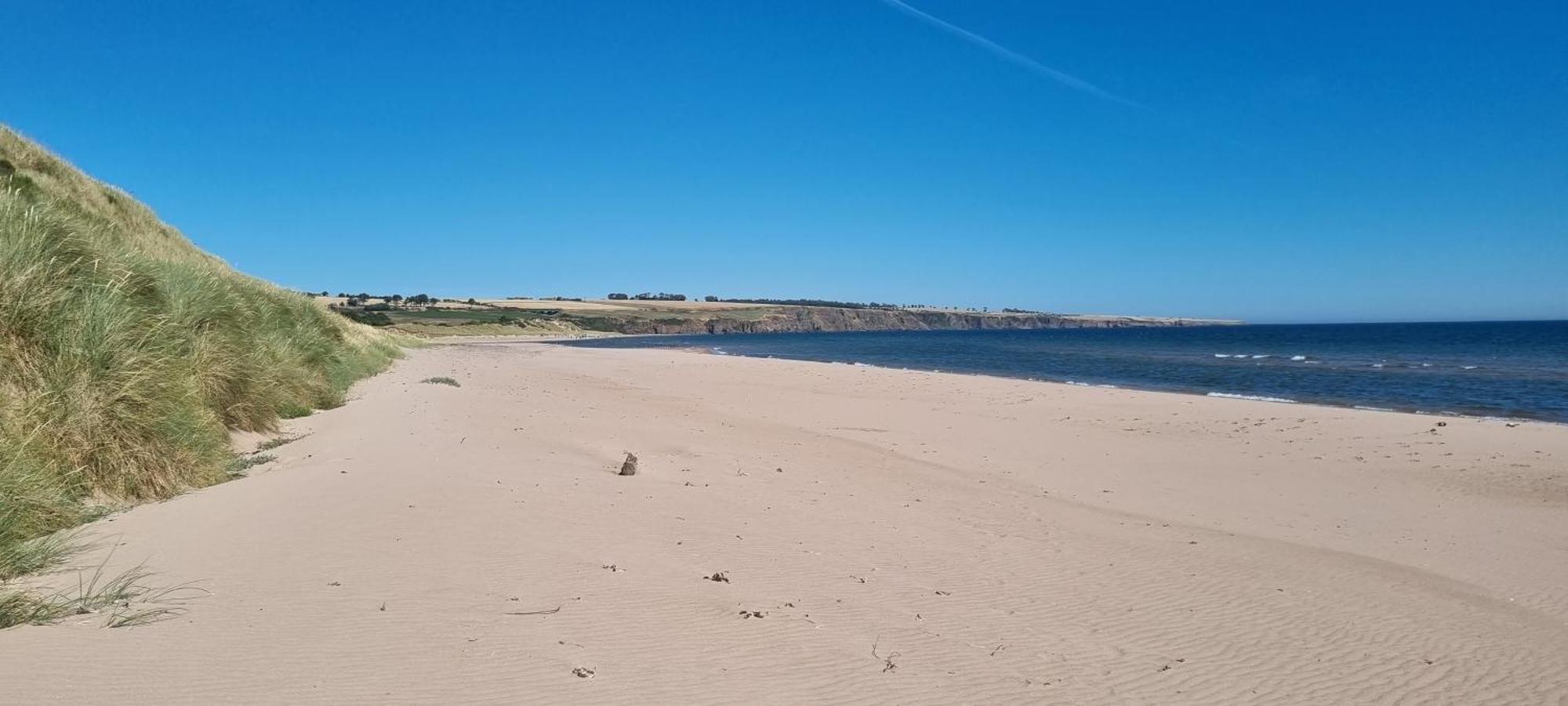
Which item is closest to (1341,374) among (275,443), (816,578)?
(816,578)

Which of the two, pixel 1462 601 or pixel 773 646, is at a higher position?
pixel 773 646

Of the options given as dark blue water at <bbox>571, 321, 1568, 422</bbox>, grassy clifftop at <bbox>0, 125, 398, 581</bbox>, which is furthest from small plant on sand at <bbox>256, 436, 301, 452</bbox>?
dark blue water at <bbox>571, 321, 1568, 422</bbox>

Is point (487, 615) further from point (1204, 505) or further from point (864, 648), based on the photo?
point (1204, 505)

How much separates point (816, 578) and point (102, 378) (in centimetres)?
582

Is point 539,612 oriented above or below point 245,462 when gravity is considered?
below

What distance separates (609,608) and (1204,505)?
787cm

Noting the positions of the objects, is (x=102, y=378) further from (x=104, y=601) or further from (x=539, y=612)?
(x=539, y=612)

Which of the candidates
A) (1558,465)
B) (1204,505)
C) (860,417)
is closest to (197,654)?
(1204,505)

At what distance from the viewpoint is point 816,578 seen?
562 centimetres

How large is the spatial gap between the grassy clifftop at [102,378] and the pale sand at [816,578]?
486 mm

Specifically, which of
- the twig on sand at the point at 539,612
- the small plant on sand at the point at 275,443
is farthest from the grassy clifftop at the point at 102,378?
the twig on sand at the point at 539,612

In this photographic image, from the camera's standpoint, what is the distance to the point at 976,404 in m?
21.1

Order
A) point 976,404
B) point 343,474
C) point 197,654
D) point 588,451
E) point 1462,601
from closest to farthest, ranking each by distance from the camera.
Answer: point 197,654, point 1462,601, point 343,474, point 588,451, point 976,404

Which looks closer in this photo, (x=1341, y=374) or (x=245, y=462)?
(x=245, y=462)
